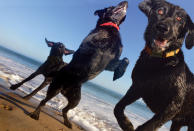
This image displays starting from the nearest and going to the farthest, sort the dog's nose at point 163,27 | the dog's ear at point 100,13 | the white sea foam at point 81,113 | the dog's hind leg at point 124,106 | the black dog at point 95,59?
the dog's nose at point 163,27 < the dog's hind leg at point 124,106 < the black dog at point 95,59 < the dog's ear at point 100,13 < the white sea foam at point 81,113

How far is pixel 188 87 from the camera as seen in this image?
2.91 m

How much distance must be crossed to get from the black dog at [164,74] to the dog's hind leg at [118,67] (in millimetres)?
709

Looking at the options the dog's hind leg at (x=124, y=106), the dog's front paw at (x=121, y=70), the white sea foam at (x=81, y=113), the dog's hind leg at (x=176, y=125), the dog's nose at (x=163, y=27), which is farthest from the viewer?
the white sea foam at (x=81, y=113)

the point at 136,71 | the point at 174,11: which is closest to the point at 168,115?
the point at 136,71

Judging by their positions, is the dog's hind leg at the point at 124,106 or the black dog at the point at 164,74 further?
the dog's hind leg at the point at 124,106

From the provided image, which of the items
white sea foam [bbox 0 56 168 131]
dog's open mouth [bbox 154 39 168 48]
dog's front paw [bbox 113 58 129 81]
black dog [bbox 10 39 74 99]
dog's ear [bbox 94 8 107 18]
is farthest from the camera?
white sea foam [bbox 0 56 168 131]

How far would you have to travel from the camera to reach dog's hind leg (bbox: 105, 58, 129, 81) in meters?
3.76

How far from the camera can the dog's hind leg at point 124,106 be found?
286 centimetres

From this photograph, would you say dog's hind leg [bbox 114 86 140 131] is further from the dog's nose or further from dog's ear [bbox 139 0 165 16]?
dog's ear [bbox 139 0 165 16]

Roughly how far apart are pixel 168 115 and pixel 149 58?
0.84m

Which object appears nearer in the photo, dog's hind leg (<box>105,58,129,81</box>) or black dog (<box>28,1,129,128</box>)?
black dog (<box>28,1,129,128</box>)

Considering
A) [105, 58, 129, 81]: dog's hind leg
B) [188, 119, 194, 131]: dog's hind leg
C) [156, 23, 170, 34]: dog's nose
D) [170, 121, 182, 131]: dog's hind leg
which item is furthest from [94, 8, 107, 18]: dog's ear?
[188, 119, 194, 131]: dog's hind leg

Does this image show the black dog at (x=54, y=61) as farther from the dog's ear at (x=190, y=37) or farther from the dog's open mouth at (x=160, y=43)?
the dog's ear at (x=190, y=37)

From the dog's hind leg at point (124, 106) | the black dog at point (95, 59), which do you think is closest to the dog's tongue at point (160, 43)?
the dog's hind leg at point (124, 106)
